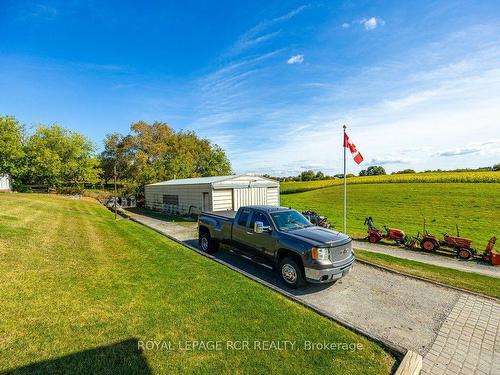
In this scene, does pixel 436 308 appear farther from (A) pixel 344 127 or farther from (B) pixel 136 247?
(B) pixel 136 247

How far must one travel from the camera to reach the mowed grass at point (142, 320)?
12.4ft

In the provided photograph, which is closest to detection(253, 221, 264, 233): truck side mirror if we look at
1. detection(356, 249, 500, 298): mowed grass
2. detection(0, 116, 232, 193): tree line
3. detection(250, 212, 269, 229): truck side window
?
detection(250, 212, 269, 229): truck side window

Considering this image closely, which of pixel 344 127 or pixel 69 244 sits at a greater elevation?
pixel 344 127

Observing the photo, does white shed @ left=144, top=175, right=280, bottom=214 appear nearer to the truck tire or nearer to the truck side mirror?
the truck tire

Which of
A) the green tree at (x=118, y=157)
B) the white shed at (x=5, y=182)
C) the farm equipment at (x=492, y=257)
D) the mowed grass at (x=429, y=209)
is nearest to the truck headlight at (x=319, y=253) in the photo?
the farm equipment at (x=492, y=257)

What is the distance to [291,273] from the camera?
6871mm

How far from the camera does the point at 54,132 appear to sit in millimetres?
40219

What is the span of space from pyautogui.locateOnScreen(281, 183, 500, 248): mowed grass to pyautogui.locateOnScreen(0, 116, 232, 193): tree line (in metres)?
21.3

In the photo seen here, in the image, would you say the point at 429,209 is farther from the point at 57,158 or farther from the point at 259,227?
the point at 57,158

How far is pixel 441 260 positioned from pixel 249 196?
13.1 metres

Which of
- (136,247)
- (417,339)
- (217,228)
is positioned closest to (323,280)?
(417,339)

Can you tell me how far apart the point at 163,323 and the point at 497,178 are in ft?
157

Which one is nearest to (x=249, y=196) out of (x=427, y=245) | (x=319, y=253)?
(x=427, y=245)

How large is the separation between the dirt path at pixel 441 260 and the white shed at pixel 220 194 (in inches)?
378
